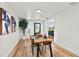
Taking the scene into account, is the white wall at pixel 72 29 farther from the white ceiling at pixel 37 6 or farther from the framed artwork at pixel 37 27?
the framed artwork at pixel 37 27

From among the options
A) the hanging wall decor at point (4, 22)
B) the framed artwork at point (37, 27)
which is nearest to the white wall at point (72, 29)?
Answer: the hanging wall decor at point (4, 22)

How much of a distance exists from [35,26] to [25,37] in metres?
1.85

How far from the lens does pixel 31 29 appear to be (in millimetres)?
11039

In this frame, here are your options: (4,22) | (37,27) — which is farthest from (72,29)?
(37,27)

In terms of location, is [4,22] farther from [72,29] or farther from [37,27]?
[37,27]

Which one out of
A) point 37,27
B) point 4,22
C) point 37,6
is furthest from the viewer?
point 37,27

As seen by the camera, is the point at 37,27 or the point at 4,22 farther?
the point at 37,27

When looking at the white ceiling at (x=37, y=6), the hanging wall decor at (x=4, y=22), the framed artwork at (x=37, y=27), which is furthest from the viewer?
the framed artwork at (x=37, y=27)

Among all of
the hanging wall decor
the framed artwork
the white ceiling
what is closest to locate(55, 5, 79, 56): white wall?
the white ceiling

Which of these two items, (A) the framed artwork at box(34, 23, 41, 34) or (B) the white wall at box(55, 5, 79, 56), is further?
(A) the framed artwork at box(34, 23, 41, 34)

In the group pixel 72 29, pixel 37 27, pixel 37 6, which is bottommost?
pixel 72 29

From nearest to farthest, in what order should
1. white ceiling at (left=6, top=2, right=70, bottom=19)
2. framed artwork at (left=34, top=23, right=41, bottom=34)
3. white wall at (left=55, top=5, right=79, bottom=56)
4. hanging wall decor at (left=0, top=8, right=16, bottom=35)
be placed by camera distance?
1. hanging wall decor at (left=0, top=8, right=16, bottom=35)
2. white ceiling at (left=6, top=2, right=70, bottom=19)
3. white wall at (left=55, top=5, right=79, bottom=56)
4. framed artwork at (left=34, top=23, right=41, bottom=34)

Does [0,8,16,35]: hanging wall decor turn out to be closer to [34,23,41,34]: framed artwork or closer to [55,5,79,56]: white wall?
[55,5,79,56]: white wall

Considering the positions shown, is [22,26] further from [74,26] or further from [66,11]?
[74,26]
